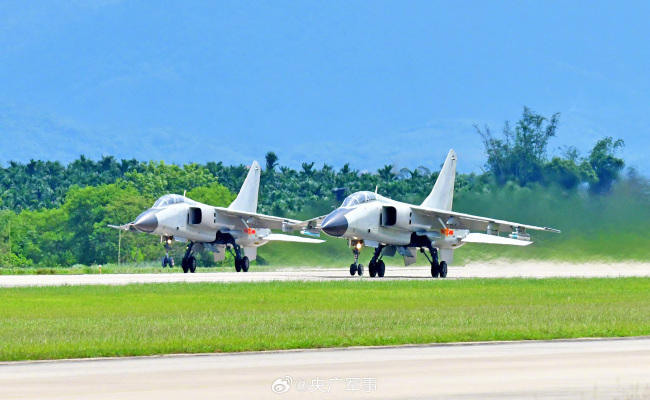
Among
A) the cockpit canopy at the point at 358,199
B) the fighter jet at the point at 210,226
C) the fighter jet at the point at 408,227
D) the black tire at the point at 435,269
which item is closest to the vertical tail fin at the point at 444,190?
the fighter jet at the point at 408,227

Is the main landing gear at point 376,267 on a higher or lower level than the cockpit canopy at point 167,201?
lower

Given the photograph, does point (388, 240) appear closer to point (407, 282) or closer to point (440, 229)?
point (440, 229)

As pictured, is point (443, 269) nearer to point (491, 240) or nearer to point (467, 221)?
point (467, 221)

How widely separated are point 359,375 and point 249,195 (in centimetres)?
4658

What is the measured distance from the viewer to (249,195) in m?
59.2

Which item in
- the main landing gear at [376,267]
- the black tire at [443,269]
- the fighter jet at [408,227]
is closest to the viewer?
the fighter jet at [408,227]

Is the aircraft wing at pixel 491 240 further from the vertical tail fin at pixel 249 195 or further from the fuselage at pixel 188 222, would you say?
the vertical tail fin at pixel 249 195

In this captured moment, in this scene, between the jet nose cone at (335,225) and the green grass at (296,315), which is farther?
the jet nose cone at (335,225)

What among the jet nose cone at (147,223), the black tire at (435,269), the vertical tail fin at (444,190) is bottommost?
the black tire at (435,269)

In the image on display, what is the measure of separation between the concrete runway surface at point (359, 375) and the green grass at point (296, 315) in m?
A: 1.36

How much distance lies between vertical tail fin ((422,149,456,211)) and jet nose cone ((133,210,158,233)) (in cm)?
1231

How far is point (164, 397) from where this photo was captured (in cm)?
1109

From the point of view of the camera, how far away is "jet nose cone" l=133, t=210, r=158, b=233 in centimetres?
4728

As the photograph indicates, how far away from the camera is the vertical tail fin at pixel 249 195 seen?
5853cm
